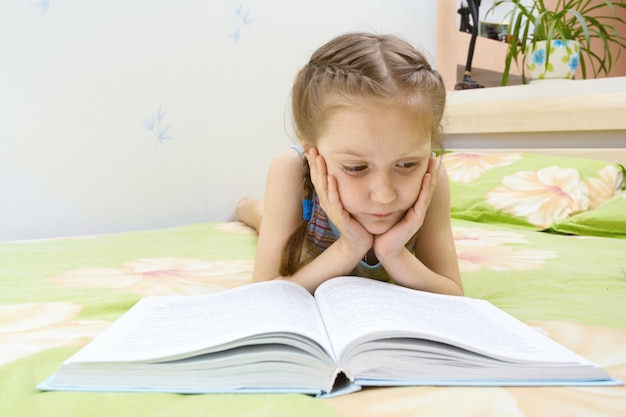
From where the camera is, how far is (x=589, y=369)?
547 mm

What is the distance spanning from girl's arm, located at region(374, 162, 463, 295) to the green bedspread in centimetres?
7

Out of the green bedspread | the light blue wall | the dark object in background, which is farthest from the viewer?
the dark object in background

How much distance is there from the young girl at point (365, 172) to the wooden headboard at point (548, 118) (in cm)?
88

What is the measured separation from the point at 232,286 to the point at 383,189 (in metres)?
0.35

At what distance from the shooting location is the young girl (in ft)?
2.63

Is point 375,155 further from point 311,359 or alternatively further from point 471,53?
point 471,53

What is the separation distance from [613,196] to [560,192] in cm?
16

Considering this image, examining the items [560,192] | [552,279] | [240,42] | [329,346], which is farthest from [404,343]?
[240,42]

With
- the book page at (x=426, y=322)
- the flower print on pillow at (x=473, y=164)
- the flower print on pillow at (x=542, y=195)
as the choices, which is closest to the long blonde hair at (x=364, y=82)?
the book page at (x=426, y=322)

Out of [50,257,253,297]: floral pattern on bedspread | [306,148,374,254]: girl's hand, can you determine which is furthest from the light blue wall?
[306,148,374,254]: girl's hand

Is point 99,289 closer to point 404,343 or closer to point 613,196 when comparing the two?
point 404,343

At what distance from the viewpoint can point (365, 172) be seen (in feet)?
2.69

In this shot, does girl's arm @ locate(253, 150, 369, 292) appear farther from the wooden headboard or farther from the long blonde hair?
the wooden headboard

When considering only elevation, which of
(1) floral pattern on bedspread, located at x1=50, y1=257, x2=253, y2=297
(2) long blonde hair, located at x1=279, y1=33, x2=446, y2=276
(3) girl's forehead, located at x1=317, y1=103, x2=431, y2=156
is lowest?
(1) floral pattern on bedspread, located at x1=50, y1=257, x2=253, y2=297
